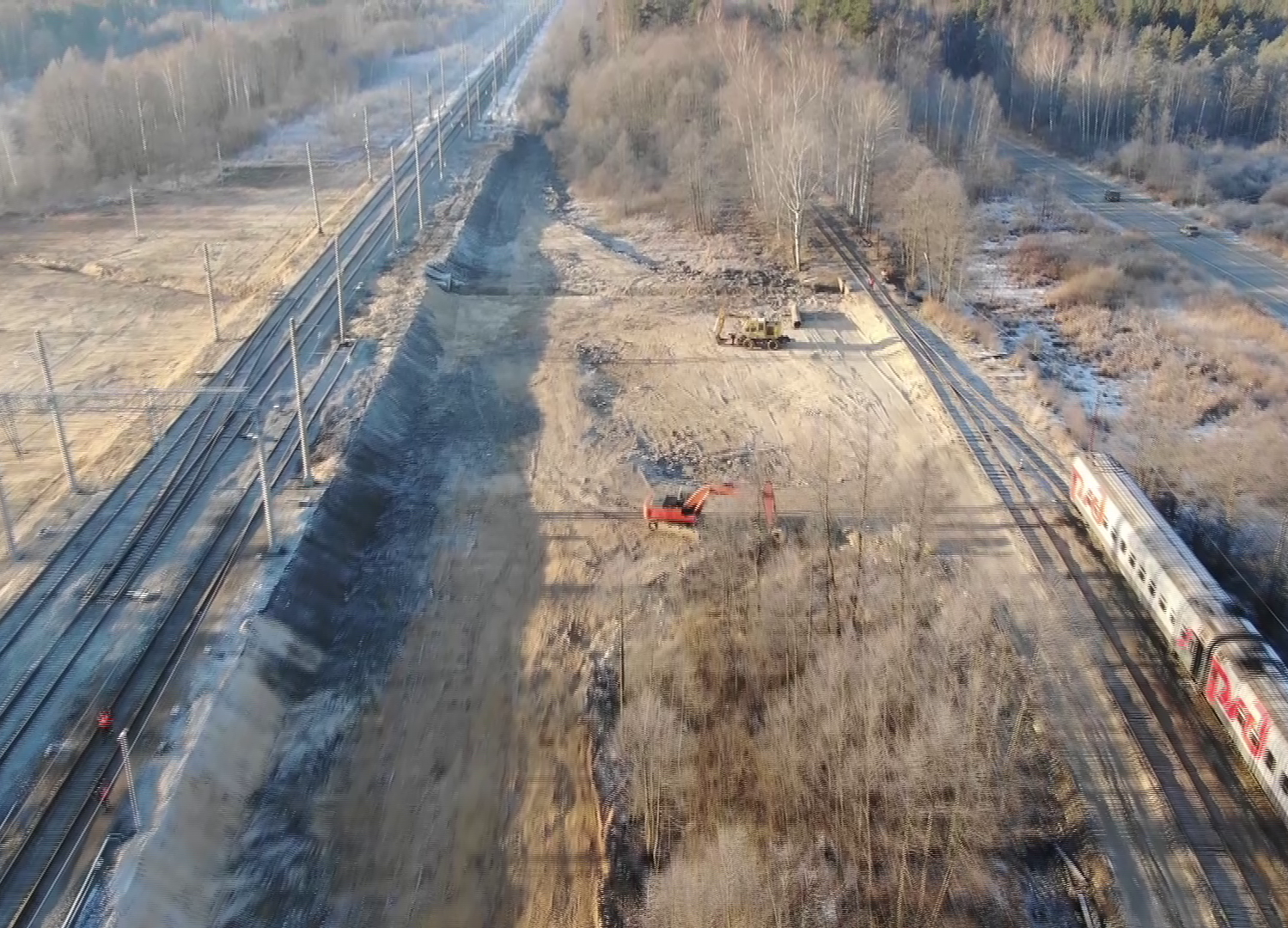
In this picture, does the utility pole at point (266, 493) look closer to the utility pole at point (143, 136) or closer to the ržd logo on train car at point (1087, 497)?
the ržd logo on train car at point (1087, 497)

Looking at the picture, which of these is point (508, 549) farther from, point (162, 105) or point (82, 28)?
point (82, 28)

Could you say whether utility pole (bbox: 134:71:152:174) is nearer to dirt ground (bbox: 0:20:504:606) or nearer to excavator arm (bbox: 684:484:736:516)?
dirt ground (bbox: 0:20:504:606)

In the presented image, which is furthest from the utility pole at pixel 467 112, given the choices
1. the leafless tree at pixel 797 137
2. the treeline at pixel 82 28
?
the leafless tree at pixel 797 137

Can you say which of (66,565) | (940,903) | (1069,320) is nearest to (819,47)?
(1069,320)

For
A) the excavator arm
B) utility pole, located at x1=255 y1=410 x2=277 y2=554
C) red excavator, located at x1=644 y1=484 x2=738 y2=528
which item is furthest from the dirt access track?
the excavator arm

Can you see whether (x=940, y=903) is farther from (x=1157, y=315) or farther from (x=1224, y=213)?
(x=1224, y=213)

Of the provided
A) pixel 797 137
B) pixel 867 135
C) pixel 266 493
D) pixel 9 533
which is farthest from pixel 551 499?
pixel 867 135
